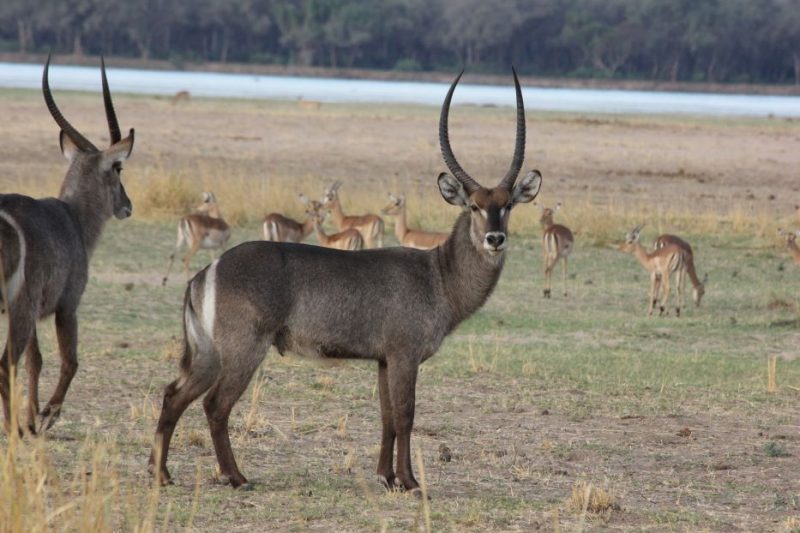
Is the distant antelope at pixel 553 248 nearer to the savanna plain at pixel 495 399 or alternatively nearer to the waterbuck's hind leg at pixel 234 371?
the savanna plain at pixel 495 399

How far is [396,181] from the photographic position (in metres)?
24.1

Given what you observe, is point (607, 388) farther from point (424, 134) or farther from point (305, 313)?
point (424, 134)

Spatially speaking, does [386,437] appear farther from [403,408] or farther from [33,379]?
[33,379]

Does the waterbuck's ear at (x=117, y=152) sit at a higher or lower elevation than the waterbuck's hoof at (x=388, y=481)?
higher

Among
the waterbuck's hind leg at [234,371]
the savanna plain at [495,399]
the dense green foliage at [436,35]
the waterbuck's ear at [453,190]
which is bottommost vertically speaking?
the savanna plain at [495,399]

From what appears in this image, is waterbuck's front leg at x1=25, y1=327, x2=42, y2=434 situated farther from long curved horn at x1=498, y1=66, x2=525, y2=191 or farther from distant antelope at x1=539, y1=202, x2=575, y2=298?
distant antelope at x1=539, y1=202, x2=575, y2=298

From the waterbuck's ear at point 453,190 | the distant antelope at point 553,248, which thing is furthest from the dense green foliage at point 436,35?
the waterbuck's ear at point 453,190

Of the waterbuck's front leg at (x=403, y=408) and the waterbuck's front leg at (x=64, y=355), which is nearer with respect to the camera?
the waterbuck's front leg at (x=403, y=408)

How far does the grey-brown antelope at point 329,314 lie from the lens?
650 cm

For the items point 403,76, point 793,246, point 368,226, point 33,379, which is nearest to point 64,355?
point 33,379

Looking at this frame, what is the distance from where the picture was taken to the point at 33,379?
7.26 metres

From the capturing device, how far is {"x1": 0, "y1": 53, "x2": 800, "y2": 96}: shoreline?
3575 inches

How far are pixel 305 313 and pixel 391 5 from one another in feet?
321

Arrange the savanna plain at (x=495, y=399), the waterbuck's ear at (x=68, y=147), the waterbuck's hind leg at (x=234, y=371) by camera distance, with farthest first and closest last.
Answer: the waterbuck's ear at (x=68, y=147) < the waterbuck's hind leg at (x=234, y=371) < the savanna plain at (x=495, y=399)
